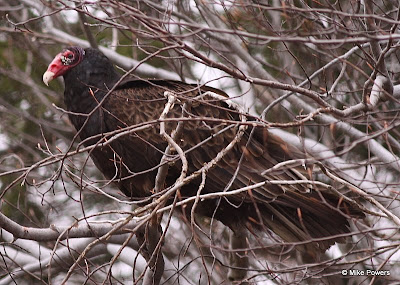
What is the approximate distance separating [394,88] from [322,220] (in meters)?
1.07

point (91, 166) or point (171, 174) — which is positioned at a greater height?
point (91, 166)

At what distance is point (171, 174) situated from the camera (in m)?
4.52

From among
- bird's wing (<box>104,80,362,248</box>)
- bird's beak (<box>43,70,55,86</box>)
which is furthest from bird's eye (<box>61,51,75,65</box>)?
bird's wing (<box>104,80,362,248</box>)

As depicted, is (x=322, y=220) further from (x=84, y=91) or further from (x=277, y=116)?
(x=277, y=116)

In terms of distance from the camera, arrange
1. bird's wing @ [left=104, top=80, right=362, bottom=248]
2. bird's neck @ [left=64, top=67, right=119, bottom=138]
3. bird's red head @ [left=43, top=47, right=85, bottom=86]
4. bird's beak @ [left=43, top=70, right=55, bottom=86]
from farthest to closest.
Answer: bird's red head @ [left=43, top=47, right=85, bottom=86] < bird's beak @ [left=43, top=70, right=55, bottom=86] < bird's neck @ [left=64, top=67, right=119, bottom=138] < bird's wing @ [left=104, top=80, right=362, bottom=248]

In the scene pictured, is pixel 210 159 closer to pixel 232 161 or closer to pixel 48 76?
pixel 232 161

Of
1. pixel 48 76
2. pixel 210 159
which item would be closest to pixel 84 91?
pixel 48 76

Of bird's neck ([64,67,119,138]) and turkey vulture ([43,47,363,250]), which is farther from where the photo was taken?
bird's neck ([64,67,119,138])

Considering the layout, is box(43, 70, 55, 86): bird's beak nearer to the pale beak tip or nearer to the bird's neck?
the pale beak tip

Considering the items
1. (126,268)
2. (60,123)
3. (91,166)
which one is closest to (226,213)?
(126,268)

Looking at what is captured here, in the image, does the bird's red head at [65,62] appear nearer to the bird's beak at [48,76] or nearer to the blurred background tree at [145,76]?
the bird's beak at [48,76]

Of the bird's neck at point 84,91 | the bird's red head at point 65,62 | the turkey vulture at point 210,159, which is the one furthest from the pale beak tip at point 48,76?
the turkey vulture at point 210,159

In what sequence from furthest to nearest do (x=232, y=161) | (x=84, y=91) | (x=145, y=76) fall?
1. (x=145, y=76)
2. (x=84, y=91)
3. (x=232, y=161)

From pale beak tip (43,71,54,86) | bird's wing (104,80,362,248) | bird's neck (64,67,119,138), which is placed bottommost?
bird's wing (104,80,362,248)
